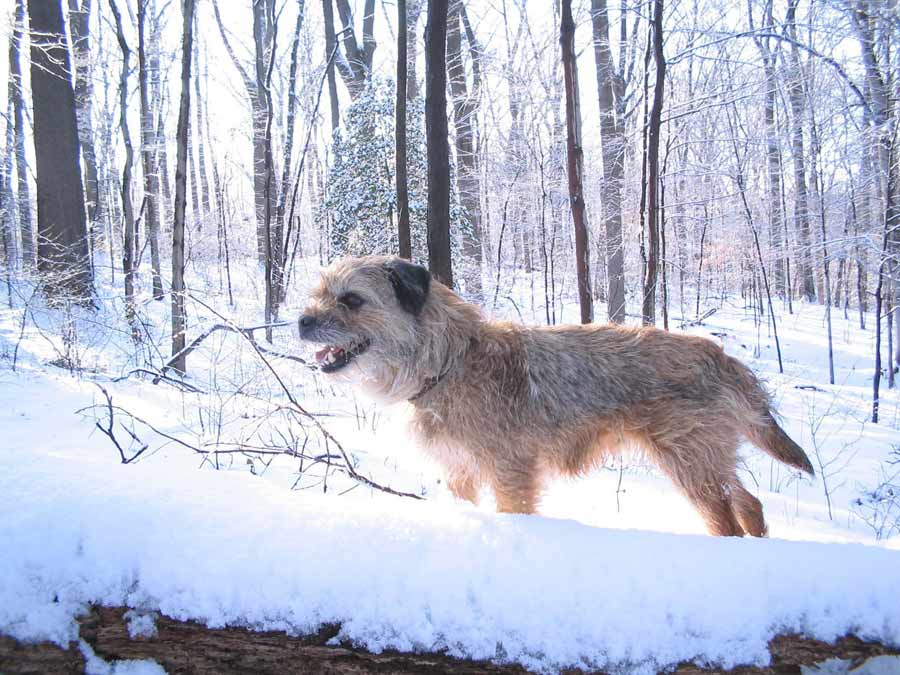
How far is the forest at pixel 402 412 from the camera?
1.69 meters

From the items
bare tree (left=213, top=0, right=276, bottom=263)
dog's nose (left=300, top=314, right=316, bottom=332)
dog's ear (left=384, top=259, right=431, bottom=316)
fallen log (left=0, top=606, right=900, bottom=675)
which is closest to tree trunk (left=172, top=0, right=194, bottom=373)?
bare tree (left=213, top=0, right=276, bottom=263)

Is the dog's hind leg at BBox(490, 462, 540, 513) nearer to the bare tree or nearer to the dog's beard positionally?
the dog's beard

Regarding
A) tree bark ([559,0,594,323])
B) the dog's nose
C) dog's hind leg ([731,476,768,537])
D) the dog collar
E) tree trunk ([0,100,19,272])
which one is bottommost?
dog's hind leg ([731,476,768,537])

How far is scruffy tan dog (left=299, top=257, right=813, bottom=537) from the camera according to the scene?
3.07m

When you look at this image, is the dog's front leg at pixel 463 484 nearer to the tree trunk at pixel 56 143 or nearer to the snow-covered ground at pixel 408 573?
the snow-covered ground at pixel 408 573

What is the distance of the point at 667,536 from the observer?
200 centimetres

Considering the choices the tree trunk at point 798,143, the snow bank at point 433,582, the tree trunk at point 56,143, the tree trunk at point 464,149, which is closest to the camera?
the snow bank at point 433,582

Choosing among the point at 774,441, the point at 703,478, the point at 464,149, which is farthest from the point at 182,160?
the point at 464,149

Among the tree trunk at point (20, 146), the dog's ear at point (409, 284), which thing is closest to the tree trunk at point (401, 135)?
the dog's ear at point (409, 284)

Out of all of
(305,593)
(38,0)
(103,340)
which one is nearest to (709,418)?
(305,593)

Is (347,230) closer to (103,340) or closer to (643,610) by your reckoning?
(103,340)

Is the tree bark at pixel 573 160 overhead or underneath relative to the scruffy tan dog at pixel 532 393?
overhead

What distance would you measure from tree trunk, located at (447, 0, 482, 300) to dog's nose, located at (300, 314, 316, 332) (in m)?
13.5

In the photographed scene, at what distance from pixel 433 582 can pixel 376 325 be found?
1.74 meters
